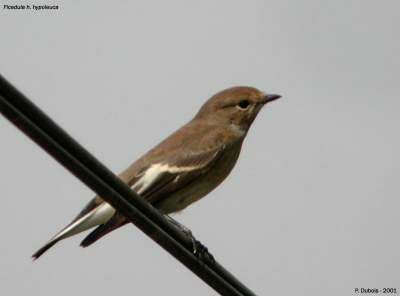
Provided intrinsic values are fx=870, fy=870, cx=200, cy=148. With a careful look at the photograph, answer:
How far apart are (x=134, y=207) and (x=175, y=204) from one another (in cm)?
339

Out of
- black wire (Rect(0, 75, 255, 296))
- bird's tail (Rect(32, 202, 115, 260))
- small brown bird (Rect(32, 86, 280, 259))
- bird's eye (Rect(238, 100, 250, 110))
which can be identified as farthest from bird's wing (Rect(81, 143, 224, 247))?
black wire (Rect(0, 75, 255, 296))

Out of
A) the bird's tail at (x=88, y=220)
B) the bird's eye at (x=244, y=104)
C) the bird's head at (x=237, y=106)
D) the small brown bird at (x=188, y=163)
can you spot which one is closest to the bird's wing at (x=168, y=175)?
the small brown bird at (x=188, y=163)

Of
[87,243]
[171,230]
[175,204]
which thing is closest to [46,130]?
[171,230]

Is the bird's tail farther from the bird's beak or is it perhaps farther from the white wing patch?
the bird's beak

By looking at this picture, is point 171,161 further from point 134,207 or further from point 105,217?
point 134,207

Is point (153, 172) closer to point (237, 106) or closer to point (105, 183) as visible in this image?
point (237, 106)

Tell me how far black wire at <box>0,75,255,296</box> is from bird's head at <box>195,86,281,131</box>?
163 inches

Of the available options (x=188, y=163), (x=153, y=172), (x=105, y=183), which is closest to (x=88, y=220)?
(x=153, y=172)

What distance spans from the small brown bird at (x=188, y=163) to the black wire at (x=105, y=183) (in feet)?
6.36

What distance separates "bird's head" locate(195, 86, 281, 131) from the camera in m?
9.36

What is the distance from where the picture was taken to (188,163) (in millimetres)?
8242

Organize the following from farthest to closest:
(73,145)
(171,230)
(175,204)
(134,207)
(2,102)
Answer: (175,204)
(171,230)
(134,207)
(73,145)
(2,102)

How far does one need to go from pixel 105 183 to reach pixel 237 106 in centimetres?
532

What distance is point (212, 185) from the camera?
8312 millimetres
